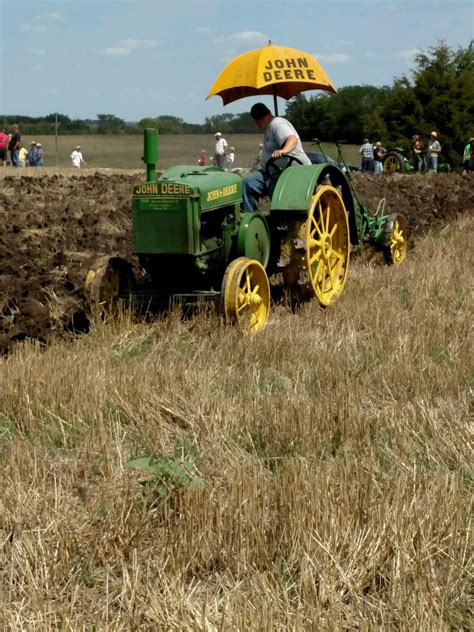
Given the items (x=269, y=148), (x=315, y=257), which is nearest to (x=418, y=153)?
(x=269, y=148)

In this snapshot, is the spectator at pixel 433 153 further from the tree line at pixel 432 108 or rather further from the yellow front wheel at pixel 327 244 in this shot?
the yellow front wheel at pixel 327 244

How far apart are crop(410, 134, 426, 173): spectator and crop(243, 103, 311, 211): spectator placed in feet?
71.8

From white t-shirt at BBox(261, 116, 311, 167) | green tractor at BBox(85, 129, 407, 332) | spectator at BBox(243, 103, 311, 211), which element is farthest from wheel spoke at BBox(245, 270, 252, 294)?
white t-shirt at BBox(261, 116, 311, 167)

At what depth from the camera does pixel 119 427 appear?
4.14 m

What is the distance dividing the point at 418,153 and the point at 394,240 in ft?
67.1

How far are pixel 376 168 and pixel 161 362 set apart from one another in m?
25.1

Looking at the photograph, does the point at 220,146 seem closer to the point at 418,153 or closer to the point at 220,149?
the point at 220,149

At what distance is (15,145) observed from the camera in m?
29.0

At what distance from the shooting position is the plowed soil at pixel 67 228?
642 centimetres

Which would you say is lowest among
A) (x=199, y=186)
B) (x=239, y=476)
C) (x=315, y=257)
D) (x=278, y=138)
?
(x=239, y=476)

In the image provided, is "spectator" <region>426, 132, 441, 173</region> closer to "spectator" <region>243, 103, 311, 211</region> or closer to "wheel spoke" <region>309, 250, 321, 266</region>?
"spectator" <region>243, 103, 311, 211</region>

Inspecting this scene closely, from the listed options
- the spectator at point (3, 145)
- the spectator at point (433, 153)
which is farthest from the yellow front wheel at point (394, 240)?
the spectator at point (3, 145)

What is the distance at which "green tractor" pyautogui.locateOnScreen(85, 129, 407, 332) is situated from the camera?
6148 millimetres

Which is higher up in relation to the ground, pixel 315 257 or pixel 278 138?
pixel 278 138
